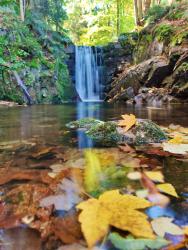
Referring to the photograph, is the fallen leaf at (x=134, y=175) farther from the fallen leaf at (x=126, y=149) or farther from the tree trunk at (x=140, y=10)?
the tree trunk at (x=140, y=10)

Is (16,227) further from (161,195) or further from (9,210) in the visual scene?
(161,195)

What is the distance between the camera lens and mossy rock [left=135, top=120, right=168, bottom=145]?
2.85 metres

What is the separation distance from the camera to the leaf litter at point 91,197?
1.07 m

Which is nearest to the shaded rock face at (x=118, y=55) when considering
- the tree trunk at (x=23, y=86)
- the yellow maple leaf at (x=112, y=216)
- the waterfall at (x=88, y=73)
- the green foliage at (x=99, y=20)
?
the waterfall at (x=88, y=73)

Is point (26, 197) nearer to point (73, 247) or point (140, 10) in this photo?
point (73, 247)

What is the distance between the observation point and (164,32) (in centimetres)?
1520

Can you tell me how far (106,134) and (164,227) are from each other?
6.54ft

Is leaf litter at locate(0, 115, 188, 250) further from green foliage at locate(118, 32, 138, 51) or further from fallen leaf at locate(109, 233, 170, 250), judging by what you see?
green foliage at locate(118, 32, 138, 51)

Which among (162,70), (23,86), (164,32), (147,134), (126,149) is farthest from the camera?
(164,32)

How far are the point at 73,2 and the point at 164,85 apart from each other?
75.7 feet

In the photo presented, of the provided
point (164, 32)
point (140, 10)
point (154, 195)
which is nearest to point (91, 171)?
point (154, 195)

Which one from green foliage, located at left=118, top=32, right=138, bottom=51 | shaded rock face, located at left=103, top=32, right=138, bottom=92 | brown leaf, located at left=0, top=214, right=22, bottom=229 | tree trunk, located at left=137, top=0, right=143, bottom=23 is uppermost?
tree trunk, located at left=137, top=0, right=143, bottom=23

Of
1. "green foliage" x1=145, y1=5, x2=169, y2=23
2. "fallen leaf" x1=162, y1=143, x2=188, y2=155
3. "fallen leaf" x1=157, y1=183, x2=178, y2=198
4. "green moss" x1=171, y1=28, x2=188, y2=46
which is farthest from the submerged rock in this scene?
"green foliage" x1=145, y1=5, x2=169, y2=23

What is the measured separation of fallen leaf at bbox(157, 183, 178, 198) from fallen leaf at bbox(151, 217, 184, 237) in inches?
11.3
